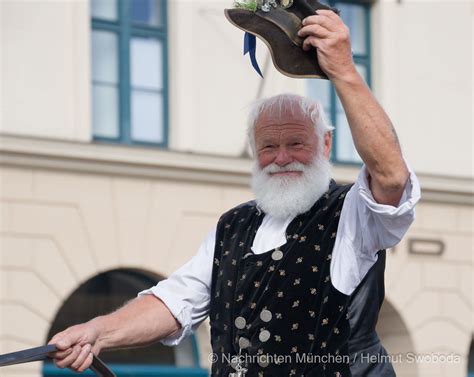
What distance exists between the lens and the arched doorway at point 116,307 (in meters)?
12.3

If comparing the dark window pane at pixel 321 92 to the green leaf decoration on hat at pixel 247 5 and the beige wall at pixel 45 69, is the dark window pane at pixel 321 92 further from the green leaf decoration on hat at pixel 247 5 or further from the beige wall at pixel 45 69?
the green leaf decoration on hat at pixel 247 5

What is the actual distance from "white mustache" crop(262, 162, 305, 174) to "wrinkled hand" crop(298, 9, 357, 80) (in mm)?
583

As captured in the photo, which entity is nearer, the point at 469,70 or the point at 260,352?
the point at 260,352

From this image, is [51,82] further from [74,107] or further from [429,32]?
[429,32]

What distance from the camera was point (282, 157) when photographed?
4371 millimetres

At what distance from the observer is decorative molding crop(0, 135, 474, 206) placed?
11.7 metres

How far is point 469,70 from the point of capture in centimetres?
1455

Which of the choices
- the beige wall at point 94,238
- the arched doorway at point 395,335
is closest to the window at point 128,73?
the beige wall at point 94,238

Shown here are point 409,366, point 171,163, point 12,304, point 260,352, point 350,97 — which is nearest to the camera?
point 350,97

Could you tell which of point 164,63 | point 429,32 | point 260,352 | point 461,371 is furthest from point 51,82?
point 260,352

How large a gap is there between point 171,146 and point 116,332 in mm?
8479

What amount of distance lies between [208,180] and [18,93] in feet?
6.84

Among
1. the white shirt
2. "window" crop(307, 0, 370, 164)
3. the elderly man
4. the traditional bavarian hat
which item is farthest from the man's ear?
"window" crop(307, 0, 370, 164)

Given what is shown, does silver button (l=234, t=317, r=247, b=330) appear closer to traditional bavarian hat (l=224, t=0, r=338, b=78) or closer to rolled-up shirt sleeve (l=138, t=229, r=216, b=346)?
rolled-up shirt sleeve (l=138, t=229, r=216, b=346)
